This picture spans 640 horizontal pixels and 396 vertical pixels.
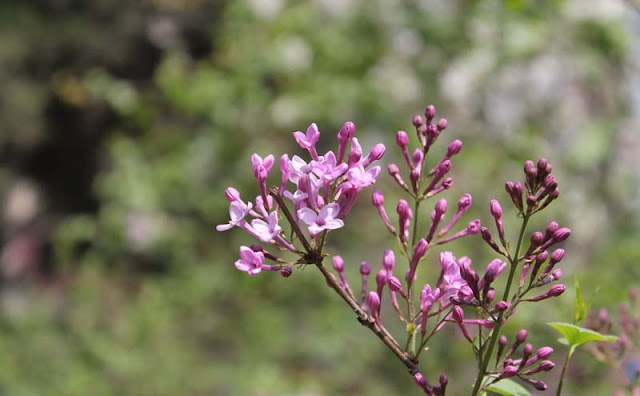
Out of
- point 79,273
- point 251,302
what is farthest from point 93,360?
point 79,273

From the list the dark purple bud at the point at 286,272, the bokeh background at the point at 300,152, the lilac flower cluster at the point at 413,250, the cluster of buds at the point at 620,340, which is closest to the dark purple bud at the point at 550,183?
the lilac flower cluster at the point at 413,250

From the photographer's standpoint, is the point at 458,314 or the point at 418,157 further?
the point at 418,157

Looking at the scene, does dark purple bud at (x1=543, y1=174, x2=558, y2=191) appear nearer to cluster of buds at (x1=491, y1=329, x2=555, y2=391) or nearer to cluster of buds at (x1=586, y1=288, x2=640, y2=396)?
cluster of buds at (x1=491, y1=329, x2=555, y2=391)

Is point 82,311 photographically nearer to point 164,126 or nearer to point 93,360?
point 93,360

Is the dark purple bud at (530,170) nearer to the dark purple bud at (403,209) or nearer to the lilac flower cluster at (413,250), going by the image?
the lilac flower cluster at (413,250)

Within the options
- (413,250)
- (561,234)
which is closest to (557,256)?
(561,234)

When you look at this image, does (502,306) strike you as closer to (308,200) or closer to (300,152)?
(308,200)

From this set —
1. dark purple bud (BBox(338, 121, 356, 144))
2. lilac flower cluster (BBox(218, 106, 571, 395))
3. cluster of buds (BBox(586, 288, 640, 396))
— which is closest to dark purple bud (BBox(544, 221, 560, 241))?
lilac flower cluster (BBox(218, 106, 571, 395))

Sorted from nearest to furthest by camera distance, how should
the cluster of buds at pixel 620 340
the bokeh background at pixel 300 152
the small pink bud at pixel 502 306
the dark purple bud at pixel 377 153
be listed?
the small pink bud at pixel 502 306 → the dark purple bud at pixel 377 153 → the cluster of buds at pixel 620 340 → the bokeh background at pixel 300 152
